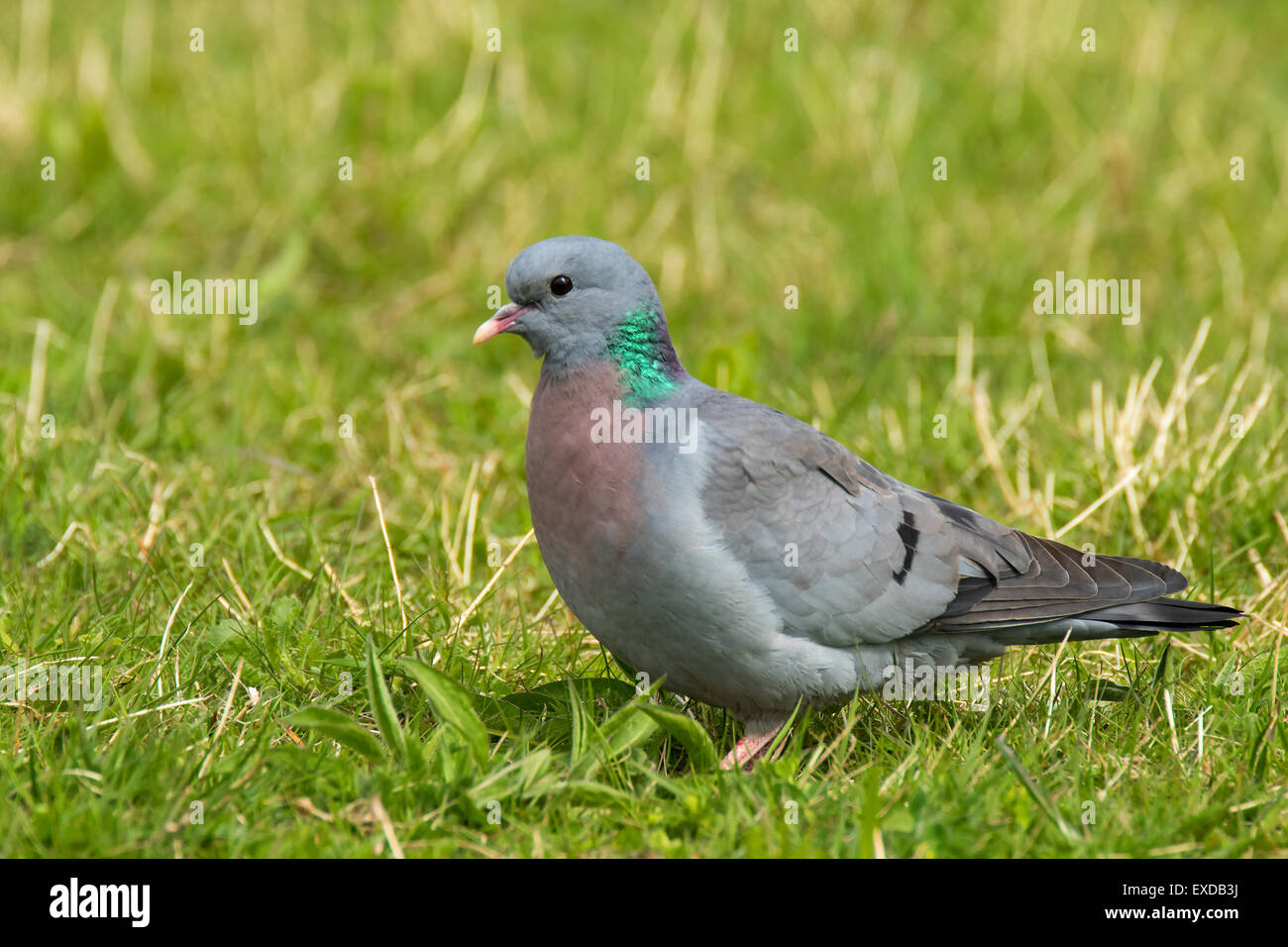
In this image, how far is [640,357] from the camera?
12.6 ft

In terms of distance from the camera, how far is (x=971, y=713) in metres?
3.97

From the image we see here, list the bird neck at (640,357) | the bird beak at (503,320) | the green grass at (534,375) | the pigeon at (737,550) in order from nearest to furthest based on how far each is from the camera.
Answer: the green grass at (534,375), the pigeon at (737,550), the bird neck at (640,357), the bird beak at (503,320)

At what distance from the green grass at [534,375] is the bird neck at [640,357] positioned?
787 millimetres

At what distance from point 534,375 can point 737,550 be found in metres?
3.07

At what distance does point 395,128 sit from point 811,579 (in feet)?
15.3

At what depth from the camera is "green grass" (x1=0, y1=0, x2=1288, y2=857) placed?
3373 mm

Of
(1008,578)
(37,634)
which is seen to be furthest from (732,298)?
(37,634)

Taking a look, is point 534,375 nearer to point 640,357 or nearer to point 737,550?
point 640,357

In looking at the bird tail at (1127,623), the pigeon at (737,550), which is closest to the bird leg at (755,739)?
the pigeon at (737,550)

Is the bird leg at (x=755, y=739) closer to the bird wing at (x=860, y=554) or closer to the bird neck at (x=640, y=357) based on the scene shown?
the bird wing at (x=860, y=554)

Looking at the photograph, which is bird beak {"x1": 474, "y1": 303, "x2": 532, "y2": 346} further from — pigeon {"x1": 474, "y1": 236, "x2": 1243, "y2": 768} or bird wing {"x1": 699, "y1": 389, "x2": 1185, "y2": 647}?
bird wing {"x1": 699, "y1": 389, "x2": 1185, "y2": 647}

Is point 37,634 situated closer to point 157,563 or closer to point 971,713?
point 157,563

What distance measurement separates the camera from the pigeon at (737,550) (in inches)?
143

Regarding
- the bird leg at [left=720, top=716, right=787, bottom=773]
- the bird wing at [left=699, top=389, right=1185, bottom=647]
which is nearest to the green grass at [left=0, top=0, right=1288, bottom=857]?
the bird leg at [left=720, top=716, right=787, bottom=773]
